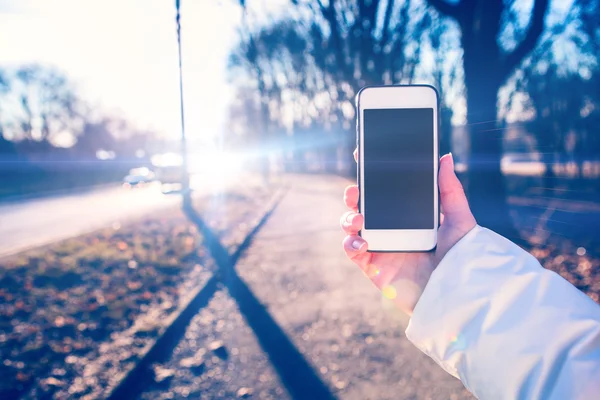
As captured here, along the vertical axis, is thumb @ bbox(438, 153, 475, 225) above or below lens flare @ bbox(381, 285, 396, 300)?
above

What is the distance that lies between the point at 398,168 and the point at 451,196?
10.2 inches

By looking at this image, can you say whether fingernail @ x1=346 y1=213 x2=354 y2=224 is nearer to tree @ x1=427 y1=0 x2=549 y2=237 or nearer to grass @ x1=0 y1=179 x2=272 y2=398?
grass @ x1=0 y1=179 x2=272 y2=398

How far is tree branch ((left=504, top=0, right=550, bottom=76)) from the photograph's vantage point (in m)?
4.70

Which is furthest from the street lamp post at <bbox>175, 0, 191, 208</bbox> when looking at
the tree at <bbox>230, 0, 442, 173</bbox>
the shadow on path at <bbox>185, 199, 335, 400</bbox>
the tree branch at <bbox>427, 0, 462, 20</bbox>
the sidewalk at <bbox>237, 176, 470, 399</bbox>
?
the tree branch at <bbox>427, 0, 462, 20</bbox>

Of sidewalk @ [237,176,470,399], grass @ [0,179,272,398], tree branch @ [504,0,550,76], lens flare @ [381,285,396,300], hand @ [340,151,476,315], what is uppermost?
tree branch @ [504,0,550,76]

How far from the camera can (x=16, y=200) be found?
2091 centimetres

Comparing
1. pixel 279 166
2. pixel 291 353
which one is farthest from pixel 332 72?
pixel 279 166

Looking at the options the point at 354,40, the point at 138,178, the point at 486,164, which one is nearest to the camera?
the point at 486,164

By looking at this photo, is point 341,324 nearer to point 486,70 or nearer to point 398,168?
point 398,168

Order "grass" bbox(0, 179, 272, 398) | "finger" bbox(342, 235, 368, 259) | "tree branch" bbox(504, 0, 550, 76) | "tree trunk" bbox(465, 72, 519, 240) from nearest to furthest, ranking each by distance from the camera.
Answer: "finger" bbox(342, 235, 368, 259), "grass" bbox(0, 179, 272, 398), "tree trunk" bbox(465, 72, 519, 240), "tree branch" bbox(504, 0, 550, 76)

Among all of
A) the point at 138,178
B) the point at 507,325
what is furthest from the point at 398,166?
the point at 138,178

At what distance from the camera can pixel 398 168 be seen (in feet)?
5.63

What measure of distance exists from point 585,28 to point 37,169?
3952cm

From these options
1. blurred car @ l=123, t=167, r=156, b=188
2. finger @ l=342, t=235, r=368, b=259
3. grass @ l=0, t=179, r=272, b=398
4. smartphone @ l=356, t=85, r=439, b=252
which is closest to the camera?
finger @ l=342, t=235, r=368, b=259
